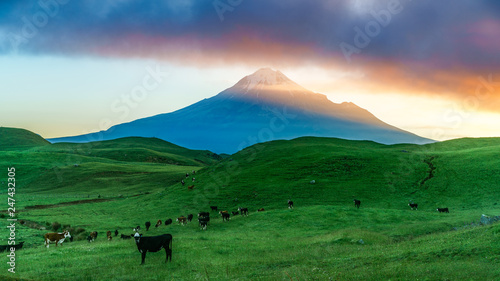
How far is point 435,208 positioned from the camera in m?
53.2

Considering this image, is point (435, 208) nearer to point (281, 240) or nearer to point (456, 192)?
point (456, 192)

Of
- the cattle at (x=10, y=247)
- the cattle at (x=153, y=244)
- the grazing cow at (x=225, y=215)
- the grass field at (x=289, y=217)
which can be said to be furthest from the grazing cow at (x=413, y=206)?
the cattle at (x=10, y=247)

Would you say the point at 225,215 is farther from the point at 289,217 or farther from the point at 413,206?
the point at 413,206

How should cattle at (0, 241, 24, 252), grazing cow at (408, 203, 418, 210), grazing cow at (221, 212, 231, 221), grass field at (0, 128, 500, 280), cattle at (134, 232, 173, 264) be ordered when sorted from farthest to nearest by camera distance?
grazing cow at (408, 203, 418, 210), grazing cow at (221, 212, 231, 221), cattle at (0, 241, 24, 252), cattle at (134, 232, 173, 264), grass field at (0, 128, 500, 280)

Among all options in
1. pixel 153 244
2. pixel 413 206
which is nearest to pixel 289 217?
pixel 413 206

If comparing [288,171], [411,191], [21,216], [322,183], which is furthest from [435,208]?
[21,216]

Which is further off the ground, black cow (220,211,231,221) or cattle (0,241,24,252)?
black cow (220,211,231,221)

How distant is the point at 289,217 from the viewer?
4256 cm

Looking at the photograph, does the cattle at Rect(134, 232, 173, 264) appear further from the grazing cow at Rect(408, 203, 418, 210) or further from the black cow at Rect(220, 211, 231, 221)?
the grazing cow at Rect(408, 203, 418, 210)

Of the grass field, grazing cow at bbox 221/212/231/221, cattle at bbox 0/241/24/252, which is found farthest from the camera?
grazing cow at bbox 221/212/231/221

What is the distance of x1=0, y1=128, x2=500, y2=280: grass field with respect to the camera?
1927 centimetres

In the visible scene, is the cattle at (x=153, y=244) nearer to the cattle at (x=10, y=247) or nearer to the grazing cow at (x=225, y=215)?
the cattle at (x=10, y=247)

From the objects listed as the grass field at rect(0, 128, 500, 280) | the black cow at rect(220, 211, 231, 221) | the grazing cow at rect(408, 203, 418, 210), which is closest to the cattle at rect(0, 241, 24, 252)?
the grass field at rect(0, 128, 500, 280)

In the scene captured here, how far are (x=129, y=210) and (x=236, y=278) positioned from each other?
48.5 meters
